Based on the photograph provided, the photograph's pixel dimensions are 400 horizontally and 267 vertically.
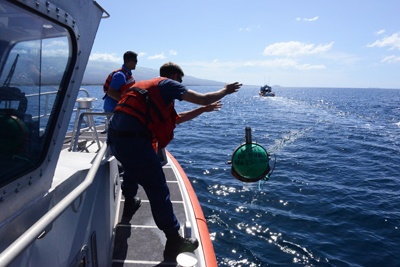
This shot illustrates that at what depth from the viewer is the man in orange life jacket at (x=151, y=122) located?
125 inches

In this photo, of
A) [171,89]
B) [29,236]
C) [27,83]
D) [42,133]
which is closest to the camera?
[29,236]

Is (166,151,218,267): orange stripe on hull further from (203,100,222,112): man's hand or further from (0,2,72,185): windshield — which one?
(0,2,72,185): windshield

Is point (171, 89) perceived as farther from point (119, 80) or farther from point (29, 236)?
point (119, 80)

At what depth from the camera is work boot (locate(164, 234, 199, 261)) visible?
12.6ft

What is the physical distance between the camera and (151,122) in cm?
328

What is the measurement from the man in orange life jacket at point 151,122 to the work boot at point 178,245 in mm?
331

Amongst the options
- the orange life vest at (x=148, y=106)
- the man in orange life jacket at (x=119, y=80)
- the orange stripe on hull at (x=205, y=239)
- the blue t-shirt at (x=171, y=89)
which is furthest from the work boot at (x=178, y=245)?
the man in orange life jacket at (x=119, y=80)

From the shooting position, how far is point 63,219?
2318mm

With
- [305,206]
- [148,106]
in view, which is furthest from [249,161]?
[305,206]

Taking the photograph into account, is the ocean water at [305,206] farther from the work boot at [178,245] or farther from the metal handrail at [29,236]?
the metal handrail at [29,236]

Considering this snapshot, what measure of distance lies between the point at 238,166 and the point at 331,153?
579 inches

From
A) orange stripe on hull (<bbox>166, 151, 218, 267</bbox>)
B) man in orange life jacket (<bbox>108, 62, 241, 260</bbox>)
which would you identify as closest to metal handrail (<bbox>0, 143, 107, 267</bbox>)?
man in orange life jacket (<bbox>108, 62, 241, 260</bbox>)

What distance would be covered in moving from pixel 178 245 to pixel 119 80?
10.0ft

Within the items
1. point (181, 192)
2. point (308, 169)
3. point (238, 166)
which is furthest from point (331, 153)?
point (238, 166)
